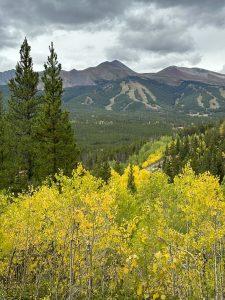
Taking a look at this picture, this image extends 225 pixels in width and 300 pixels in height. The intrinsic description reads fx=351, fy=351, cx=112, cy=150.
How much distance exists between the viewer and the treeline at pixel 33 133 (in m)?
37.5

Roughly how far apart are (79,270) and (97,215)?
373cm

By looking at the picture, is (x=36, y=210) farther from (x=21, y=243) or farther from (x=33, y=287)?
(x=33, y=287)

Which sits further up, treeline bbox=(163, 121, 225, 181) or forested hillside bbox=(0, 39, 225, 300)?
forested hillside bbox=(0, 39, 225, 300)

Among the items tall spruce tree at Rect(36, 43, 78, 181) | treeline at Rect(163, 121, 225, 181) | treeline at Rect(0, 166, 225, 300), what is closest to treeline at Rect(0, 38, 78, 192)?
tall spruce tree at Rect(36, 43, 78, 181)

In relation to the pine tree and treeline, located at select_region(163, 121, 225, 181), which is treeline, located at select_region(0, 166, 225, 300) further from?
treeline, located at select_region(163, 121, 225, 181)

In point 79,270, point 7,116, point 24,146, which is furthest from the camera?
point 7,116

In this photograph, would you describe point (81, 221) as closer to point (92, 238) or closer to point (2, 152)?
point (92, 238)

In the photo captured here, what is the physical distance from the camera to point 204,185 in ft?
65.7

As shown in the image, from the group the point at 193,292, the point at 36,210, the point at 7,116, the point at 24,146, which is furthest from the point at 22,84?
the point at 193,292

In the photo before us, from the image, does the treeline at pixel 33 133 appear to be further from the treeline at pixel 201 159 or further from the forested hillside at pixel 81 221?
the treeline at pixel 201 159

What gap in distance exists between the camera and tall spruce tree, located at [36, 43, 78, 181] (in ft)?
123

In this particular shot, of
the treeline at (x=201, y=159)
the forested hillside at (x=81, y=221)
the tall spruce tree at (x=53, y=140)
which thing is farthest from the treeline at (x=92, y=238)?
the treeline at (x=201, y=159)

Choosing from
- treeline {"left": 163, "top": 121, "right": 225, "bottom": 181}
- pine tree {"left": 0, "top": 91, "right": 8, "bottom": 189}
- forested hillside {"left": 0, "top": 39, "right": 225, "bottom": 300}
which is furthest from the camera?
treeline {"left": 163, "top": 121, "right": 225, "bottom": 181}

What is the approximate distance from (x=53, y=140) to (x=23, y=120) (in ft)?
16.4
